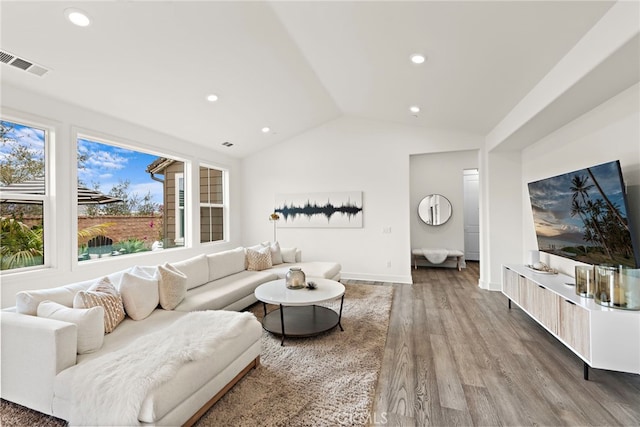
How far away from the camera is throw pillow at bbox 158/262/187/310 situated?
8.83ft

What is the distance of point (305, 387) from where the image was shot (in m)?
2.12

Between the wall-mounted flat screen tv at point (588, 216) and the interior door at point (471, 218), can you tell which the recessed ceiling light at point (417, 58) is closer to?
the wall-mounted flat screen tv at point (588, 216)

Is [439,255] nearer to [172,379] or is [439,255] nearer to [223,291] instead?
[223,291]

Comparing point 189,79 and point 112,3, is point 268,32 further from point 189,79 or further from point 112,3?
point 112,3

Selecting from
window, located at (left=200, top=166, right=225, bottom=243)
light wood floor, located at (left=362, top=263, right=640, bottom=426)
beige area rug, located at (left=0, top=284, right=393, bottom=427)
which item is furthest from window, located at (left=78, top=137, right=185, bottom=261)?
light wood floor, located at (left=362, top=263, right=640, bottom=426)

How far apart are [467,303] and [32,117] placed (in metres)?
5.56

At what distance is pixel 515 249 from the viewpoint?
4523 millimetres

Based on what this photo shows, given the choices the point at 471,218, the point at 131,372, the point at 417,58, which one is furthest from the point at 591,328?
the point at 471,218

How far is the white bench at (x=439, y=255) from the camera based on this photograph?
6234 millimetres

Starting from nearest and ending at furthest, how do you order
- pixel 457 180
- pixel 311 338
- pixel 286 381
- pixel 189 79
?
pixel 286 381
pixel 311 338
pixel 189 79
pixel 457 180

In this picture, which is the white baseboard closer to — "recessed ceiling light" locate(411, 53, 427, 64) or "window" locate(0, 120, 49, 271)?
"recessed ceiling light" locate(411, 53, 427, 64)

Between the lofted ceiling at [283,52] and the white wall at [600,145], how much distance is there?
2.04 ft

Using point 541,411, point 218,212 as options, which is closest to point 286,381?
point 541,411

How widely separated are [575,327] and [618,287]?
0.42 m
